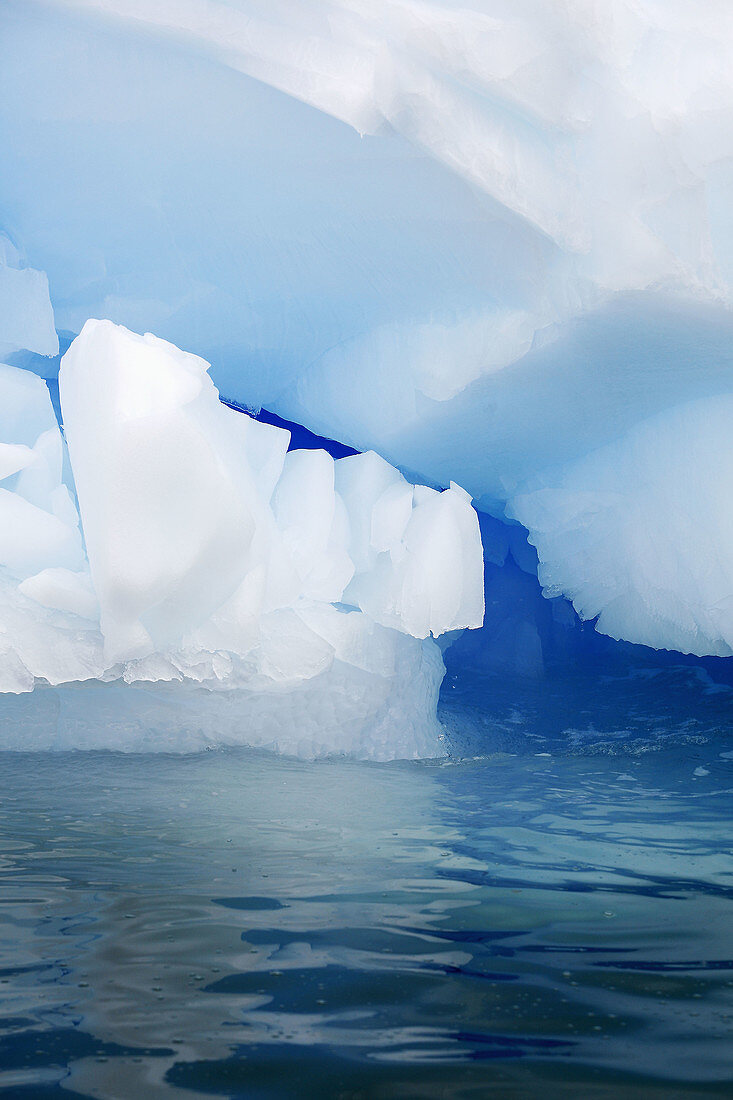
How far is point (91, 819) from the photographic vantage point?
2133mm

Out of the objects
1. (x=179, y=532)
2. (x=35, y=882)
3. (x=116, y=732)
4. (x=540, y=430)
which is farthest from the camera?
(x=540, y=430)

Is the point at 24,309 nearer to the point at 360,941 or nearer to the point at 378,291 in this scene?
the point at 378,291

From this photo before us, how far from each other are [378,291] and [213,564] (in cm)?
132

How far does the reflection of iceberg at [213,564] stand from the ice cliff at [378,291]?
1 centimetres

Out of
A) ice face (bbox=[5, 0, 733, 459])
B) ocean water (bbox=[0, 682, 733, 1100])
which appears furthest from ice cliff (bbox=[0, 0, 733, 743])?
ocean water (bbox=[0, 682, 733, 1100])

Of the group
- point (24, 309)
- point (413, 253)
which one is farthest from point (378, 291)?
point (24, 309)

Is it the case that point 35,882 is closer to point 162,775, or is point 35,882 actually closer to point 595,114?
point 162,775

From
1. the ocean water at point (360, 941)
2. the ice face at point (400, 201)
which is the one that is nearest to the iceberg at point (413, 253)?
the ice face at point (400, 201)

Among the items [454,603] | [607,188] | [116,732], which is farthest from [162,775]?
[607,188]

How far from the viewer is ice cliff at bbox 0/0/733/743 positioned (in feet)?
8.34

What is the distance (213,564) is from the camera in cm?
253

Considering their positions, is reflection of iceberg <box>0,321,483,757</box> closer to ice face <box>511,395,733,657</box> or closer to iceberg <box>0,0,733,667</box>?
iceberg <box>0,0,733,667</box>

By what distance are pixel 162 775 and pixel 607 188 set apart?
2.14m

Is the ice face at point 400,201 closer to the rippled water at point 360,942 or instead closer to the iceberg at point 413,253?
the iceberg at point 413,253
